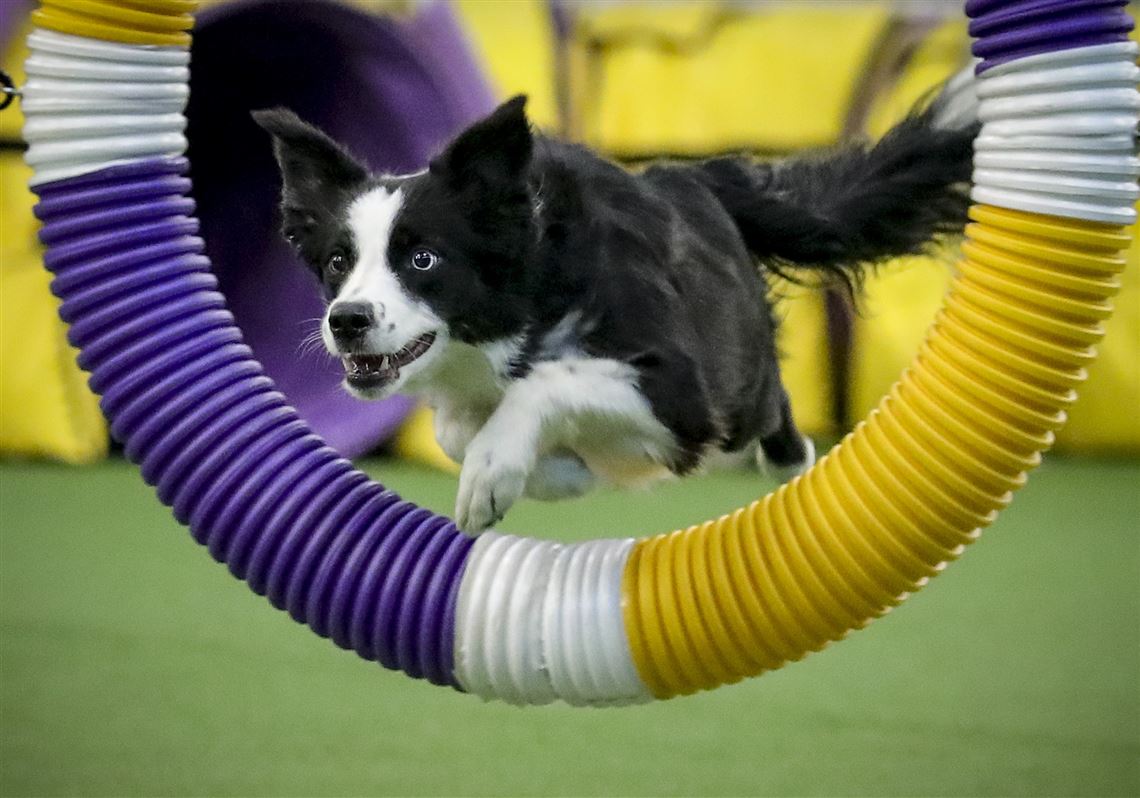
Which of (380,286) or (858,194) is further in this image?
(858,194)

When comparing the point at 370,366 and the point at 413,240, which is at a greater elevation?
the point at 413,240

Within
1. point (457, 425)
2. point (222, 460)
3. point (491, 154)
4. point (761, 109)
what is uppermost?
point (491, 154)

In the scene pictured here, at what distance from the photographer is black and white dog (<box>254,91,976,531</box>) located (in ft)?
6.28

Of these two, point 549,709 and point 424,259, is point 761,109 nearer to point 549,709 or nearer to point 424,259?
point 549,709

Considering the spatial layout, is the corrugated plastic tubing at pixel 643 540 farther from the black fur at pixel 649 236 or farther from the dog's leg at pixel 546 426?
the black fur at pixel 649 236

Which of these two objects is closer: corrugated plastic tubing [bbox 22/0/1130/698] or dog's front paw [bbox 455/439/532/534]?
corrugated plastic tubing [bbox 22/0/1130/698]

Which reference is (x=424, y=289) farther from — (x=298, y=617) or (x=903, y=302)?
(x=903, y=302)

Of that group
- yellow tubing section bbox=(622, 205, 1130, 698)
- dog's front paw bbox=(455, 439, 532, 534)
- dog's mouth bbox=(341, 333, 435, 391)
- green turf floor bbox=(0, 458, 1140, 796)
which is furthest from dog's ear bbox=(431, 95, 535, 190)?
green turf floor bbox=(0, 458, 1140, 796)

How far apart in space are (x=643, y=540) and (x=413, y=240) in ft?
1.77

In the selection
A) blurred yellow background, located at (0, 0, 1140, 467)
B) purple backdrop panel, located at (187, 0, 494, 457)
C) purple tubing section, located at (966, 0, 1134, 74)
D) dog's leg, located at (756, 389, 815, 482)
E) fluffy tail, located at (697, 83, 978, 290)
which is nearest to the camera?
purple tubing section, located at (966, 0, 1134, 74)

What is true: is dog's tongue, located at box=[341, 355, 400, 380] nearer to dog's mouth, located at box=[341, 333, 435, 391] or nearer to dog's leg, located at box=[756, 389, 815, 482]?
dog's mouth, located at box=[341, 333, 435, 391]

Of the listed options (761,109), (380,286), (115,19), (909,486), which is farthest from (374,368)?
(761,109)

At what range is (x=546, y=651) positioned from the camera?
1.88 metres

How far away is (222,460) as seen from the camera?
1920 mm
